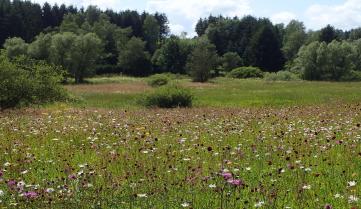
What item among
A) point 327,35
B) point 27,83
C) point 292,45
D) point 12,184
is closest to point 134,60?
point 292,45

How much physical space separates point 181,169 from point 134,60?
320 feet

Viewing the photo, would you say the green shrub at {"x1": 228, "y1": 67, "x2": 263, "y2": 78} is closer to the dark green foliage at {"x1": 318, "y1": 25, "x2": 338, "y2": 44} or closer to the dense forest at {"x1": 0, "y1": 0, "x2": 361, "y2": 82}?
the dense forest at {"x1": 0, "y1": 0, "x2": 361, "y2": 82}

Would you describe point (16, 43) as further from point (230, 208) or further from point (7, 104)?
point (230, 208)

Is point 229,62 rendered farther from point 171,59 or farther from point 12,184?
point 12,184

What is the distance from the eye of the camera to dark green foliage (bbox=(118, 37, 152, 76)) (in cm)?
10400

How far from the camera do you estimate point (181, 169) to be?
7508mm

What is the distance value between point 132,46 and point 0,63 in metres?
80.1

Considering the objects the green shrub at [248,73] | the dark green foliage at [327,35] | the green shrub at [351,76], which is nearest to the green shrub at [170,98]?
the green shrub at [351,76]

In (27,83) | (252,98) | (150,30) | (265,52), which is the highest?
(150,30)

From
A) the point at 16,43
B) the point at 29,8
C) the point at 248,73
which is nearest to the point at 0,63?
the point at 16,43

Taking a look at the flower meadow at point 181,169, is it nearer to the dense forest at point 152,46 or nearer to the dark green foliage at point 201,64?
the dense forest at point 152,46

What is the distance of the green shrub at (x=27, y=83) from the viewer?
24.3m

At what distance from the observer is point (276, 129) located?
11711mm

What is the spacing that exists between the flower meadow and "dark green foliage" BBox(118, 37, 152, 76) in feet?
301
